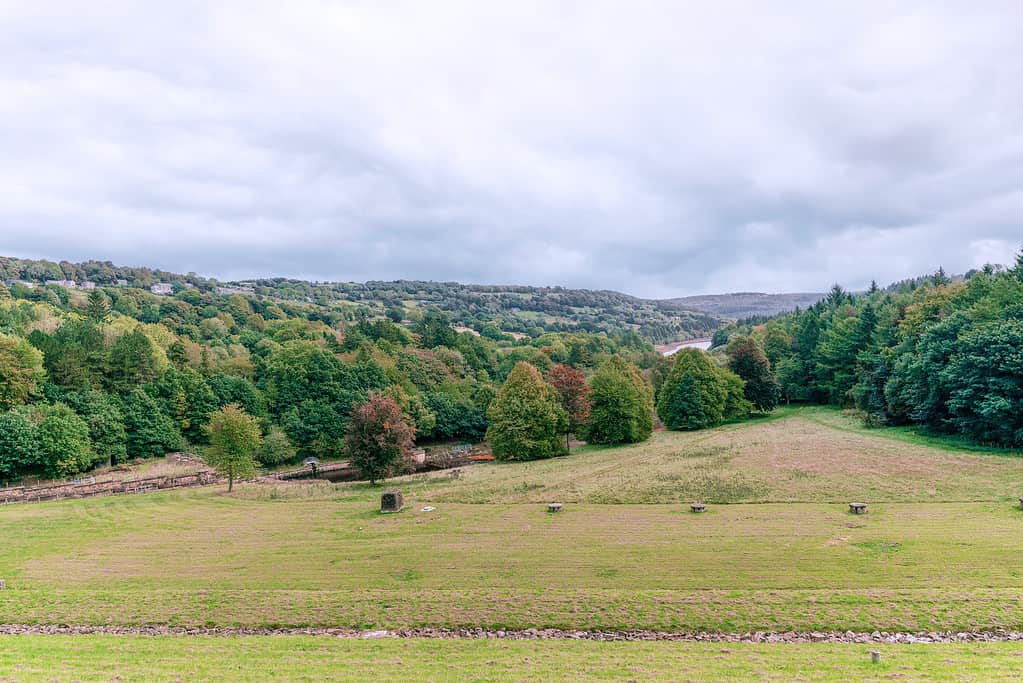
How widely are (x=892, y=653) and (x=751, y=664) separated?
14.5 ft

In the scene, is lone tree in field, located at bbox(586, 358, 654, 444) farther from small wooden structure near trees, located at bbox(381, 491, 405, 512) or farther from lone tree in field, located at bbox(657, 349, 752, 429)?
small wooden structure near trees, located at bbox(381, 491, 405, 512)

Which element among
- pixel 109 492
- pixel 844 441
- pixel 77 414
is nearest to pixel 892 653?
pixel 844 441

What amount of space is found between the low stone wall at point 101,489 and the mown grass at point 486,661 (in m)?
32.2

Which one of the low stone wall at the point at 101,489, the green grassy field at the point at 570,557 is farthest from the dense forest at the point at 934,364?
the low stone wall at the point at 101,489

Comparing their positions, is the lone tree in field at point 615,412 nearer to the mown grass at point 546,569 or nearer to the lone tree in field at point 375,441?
the lone tree in field at point 375,441

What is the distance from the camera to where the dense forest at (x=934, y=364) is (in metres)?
47.8

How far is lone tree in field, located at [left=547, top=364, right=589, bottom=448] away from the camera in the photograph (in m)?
72.1

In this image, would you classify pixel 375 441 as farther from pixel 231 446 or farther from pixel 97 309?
pixel 97 309

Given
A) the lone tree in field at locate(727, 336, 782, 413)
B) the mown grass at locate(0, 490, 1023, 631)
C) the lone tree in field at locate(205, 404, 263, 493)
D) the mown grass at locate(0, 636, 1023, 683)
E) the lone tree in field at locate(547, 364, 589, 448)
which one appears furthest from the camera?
the lone tree in field at locate(727, 336, 782, 413)

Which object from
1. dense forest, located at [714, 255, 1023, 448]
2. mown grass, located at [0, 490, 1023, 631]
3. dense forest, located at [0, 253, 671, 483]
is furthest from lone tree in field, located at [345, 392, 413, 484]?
dense forest, located at [714, 255, 1023, 448]

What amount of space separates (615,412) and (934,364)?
3217 cm

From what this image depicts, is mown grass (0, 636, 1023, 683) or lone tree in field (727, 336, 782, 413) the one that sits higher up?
lone tree in field (727, 336, 782, 413)

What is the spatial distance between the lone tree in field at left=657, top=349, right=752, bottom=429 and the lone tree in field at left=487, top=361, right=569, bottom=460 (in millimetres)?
17741

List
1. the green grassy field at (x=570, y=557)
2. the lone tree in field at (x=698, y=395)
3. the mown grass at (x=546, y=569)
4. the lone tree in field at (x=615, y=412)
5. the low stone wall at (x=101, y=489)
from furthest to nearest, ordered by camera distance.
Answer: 1. the lone tree in field at (x=698, y=395)
2. the lone tree in field at (x=615, y=412)
3. the low stone wall at (x=101, y=489)
4. the mown grass at (x=546, y=569)
5. the green grassy field at (x=570, y=557)
